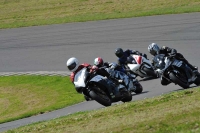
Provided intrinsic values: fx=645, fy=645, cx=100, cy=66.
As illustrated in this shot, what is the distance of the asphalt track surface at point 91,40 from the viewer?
983 inches

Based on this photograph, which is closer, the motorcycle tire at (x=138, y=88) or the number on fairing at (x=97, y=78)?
the number on fairing at (x=97, y=78)

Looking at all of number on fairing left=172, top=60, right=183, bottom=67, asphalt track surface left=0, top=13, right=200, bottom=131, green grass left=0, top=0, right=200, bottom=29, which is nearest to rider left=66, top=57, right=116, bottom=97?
number on fairing left=172, top=60, right=183, bottom=67

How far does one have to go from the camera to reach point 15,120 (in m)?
17.1

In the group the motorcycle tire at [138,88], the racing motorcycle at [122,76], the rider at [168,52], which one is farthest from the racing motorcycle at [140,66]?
the racing motorcycle at [122,76]

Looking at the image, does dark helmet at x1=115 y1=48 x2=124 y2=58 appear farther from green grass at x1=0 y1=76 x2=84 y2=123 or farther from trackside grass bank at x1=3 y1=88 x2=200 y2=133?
trackside grass bank at x1=3 y1=88 x2=200 y2=133

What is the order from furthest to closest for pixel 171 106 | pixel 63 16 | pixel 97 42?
pixel 63 16 < pixel 97 42 < pixel 171 106

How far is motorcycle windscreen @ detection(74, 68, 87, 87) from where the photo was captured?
14844 mm

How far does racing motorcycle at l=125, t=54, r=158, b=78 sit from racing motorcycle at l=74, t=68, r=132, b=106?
3.76 metres

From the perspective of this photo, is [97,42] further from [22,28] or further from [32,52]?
[22,28]

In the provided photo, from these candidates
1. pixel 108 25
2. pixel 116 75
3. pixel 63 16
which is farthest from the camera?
pixel 63 16

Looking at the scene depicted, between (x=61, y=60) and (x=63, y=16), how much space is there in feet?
42.0

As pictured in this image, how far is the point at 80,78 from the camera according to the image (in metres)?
15.0

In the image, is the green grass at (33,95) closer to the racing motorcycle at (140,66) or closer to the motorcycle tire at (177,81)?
the racing motorcycle at (140,66)

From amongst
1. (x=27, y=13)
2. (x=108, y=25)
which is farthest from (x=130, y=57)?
(x=27, y=13)
